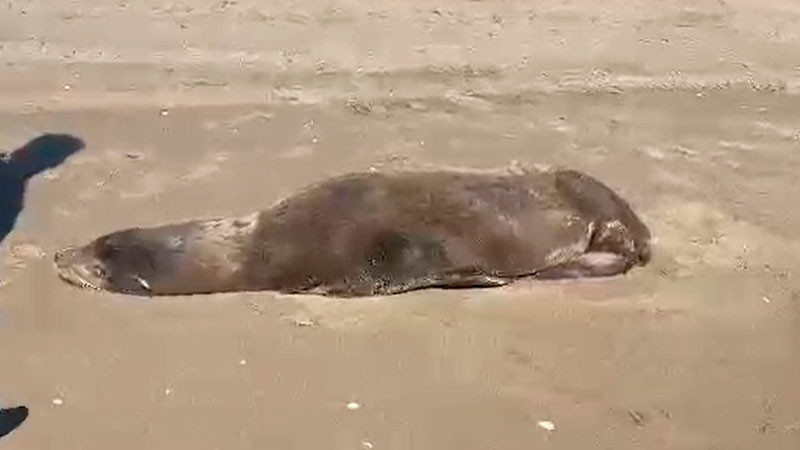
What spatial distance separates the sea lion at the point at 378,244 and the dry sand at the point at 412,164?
86 mm

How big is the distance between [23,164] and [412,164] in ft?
5.79

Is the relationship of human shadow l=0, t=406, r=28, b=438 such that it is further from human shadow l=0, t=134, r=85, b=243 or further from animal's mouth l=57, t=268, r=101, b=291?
human shadow l=0, t=134, r=85, b=243

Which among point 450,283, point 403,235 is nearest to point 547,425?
point 450,283

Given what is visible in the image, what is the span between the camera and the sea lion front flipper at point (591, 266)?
18.7 feet

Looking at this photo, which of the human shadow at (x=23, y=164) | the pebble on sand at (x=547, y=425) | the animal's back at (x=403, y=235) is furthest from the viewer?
the human shadow at (x=23, y=164)

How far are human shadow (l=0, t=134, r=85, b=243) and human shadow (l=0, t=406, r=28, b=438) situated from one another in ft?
4.17

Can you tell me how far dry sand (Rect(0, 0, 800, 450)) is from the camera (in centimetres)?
491

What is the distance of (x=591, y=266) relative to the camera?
573 cm

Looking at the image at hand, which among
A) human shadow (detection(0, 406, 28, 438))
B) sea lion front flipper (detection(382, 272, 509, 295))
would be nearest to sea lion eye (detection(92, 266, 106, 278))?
human shadow (detection(0, 406, 28, 438))

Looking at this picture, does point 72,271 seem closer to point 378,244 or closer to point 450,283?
point 378,244

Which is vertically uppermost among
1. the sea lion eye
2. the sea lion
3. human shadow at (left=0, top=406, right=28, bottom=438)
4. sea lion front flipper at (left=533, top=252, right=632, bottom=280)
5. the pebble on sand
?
the sea lion

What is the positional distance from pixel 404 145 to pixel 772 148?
178 cm

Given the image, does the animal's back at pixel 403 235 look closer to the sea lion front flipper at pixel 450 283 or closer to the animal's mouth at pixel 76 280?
the sea lion front flipper at pixel 450 283

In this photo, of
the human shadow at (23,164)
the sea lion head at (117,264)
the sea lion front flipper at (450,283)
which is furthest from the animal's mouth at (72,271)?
the sea lion front flipper at (450,283)
